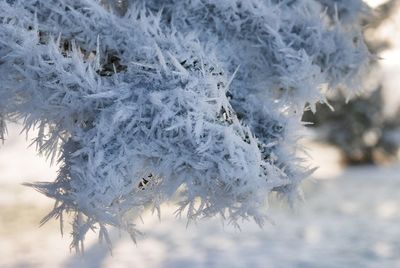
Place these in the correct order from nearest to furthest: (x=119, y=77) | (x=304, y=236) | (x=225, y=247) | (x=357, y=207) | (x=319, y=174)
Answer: (x=119, y=77) → (x=225, y=247) → (x=304, y=236) → (x=357, y=207) → (x=319, y=174)

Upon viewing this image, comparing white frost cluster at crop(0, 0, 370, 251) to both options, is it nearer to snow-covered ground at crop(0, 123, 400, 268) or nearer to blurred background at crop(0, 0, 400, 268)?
blurred background at crop(0, 0, 400, 268)

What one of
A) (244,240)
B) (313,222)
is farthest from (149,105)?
(313,222)

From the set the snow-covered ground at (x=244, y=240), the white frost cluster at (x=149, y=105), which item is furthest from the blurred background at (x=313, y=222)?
the white frost cluster at (x=149, y=105)

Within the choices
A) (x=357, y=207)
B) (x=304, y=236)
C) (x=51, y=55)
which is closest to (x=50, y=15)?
(x=51, y=55)

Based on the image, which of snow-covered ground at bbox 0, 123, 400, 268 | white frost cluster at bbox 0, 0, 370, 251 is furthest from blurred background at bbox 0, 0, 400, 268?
white frost cluster at bbox 0, 0, 370, 251

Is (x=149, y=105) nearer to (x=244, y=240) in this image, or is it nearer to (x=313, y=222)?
(x=244, y=240)

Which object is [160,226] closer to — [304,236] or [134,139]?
[304,236]
